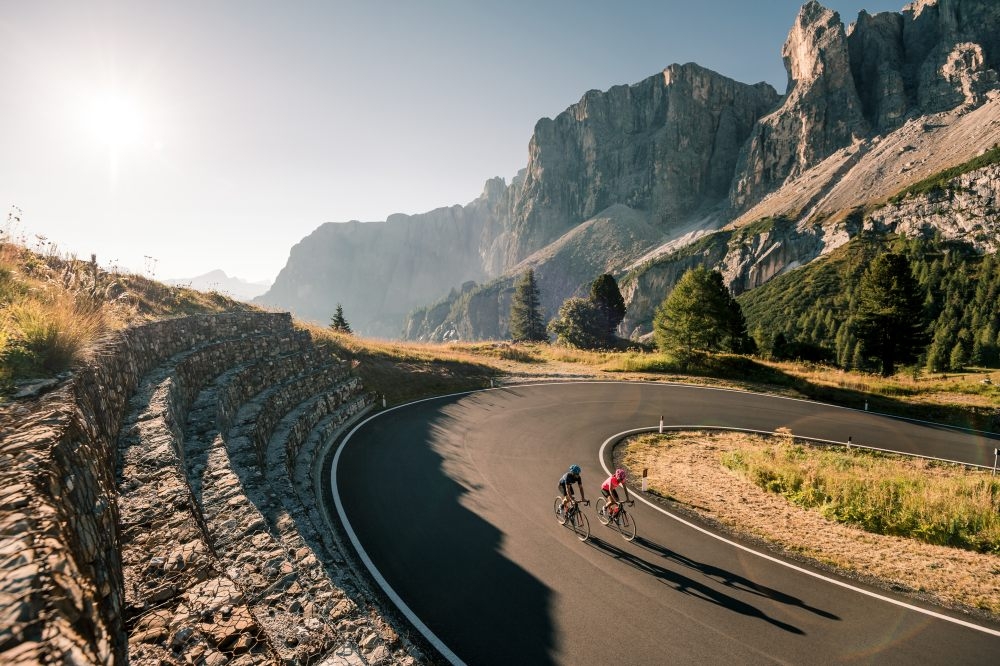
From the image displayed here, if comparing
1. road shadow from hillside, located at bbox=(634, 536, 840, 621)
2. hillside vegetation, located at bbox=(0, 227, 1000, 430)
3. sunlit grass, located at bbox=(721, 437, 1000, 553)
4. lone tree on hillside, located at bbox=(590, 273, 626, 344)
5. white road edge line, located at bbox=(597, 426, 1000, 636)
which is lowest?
road shadow from hillside, located at bbox=(634, 536, 840, 621)

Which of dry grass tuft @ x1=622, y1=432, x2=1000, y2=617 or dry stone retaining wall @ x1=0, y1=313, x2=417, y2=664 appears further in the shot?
dry grass tuft @ x1=622, y1=432, x2=1000, y2=617

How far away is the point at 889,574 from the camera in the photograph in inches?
386

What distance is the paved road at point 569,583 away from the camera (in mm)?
7730

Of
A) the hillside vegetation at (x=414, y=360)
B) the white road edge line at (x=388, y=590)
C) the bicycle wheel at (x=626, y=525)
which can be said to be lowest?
the white road edge line at (x=388, y=590)

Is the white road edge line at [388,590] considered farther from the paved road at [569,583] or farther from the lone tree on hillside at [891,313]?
the lone tree on hillside at [891,313]

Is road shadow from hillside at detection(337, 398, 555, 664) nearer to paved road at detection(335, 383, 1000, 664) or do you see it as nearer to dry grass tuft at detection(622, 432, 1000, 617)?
paved road at detection(335, 383, 1000, 664)

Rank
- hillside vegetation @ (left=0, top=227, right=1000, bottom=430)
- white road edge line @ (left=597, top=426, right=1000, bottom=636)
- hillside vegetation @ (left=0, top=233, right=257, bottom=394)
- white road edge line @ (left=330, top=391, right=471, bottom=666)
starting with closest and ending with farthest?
1. hillside vegetation @ (left=0, top=233, right=257, bottom=394)
2. hillside vegetation @ (left=0, top=227, right=1000, bottom=430)
3. white road edge line @ (left=330, top=391, right=471, bottom=666)
4. white road edge line @ (left=597, top=426, right=1000, bottom=636)

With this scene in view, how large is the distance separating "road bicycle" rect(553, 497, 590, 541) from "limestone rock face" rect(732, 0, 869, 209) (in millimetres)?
202681

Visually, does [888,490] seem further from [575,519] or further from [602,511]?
[575,519]

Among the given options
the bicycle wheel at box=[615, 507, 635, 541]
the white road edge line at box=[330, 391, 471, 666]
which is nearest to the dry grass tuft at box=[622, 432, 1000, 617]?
the bicycle wheel at box=[615, 507, 635, 541]

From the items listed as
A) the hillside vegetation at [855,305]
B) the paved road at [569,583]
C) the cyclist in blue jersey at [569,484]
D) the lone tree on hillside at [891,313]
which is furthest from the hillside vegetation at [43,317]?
the hillside vegetation at [855,305]

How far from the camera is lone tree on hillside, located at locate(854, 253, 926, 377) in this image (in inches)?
1405

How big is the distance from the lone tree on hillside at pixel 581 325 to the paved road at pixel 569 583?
41.0 metres

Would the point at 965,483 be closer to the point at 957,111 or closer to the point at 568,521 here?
the point at 568,521
